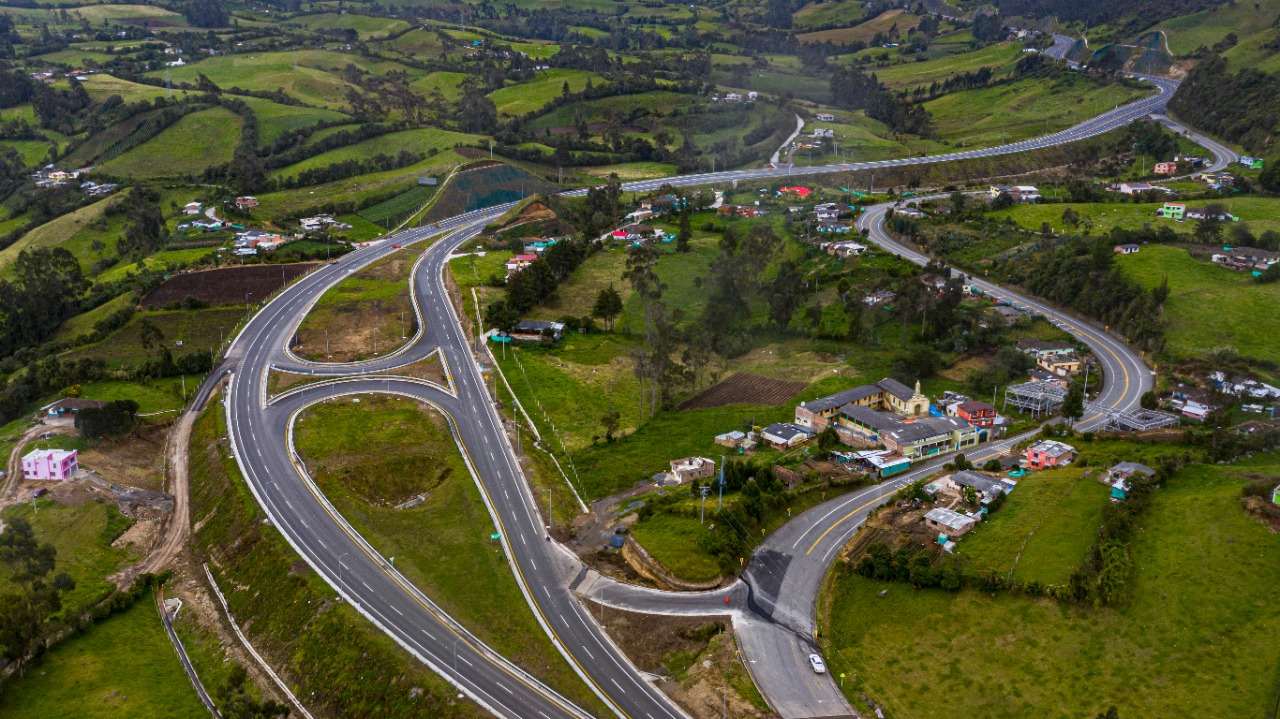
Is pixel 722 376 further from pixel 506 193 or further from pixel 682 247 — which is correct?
pixel 506 193

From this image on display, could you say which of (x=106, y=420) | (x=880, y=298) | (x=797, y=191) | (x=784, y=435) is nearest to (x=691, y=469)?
(x=784, y=435)

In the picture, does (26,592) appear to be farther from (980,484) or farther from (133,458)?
(980,484)

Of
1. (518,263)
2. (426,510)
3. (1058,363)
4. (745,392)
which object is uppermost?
(1058,363)

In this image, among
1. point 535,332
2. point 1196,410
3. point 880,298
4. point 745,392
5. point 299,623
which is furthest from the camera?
point 880,298

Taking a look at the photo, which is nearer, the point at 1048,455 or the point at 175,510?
the point at 1048,455

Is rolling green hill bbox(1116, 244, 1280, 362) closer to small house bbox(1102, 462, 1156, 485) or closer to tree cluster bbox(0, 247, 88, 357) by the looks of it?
small house bbox(1102, 462, 1156, 485)

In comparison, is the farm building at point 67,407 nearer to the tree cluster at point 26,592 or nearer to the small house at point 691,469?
the tree cluster at point 26,592

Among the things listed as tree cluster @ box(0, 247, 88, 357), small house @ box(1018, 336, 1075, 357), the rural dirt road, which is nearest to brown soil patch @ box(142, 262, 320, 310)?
tree cluster @ box(0, 247, 88, 357)

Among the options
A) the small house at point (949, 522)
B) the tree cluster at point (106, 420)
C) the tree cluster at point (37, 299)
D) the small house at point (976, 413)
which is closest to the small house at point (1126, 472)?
the small house at point (949, 522)
